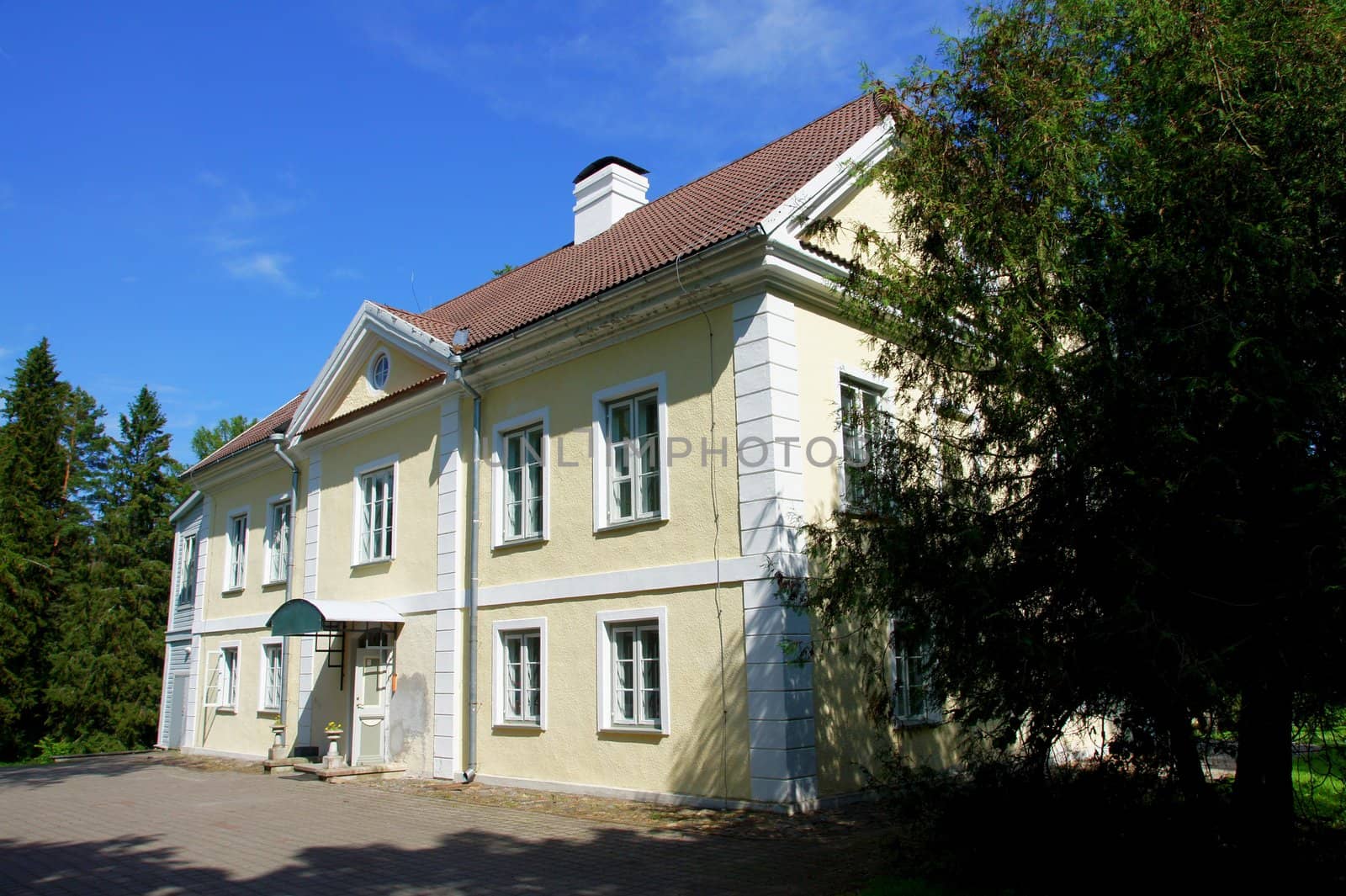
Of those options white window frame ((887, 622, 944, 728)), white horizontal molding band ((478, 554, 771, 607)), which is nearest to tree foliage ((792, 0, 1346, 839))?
white horizontal molding band ((478, 554, 771, 607))

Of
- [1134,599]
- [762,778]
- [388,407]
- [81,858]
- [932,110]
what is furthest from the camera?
[388,407]

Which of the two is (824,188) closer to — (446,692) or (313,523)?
(446,692)

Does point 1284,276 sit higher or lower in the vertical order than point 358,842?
higher

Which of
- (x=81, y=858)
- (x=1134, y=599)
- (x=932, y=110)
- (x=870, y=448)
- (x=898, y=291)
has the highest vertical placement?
(x=932, y=110)

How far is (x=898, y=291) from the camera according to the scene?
7461mm

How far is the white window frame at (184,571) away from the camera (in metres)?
24.0

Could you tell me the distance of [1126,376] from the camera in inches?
231

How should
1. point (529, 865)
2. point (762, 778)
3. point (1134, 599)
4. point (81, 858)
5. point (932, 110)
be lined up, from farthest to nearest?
point (762, 778) → point (81, 858) → point (529, 865) → point (932, 110) → point (1134, 599)

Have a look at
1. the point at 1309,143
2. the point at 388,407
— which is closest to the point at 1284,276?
the point at 1309,143

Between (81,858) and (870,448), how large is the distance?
804 centimetres

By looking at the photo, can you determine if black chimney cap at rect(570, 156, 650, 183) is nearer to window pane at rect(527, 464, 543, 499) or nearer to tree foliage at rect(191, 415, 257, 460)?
window pane at rect(527, 464, 543, 499)

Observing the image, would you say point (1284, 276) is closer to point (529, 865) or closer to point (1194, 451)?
point (1194, 451)

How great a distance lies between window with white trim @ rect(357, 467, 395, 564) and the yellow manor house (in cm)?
5

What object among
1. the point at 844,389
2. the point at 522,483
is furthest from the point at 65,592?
the point at 844,389
